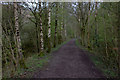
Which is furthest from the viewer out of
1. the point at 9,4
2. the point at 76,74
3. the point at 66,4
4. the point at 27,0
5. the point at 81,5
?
the point at 66,4

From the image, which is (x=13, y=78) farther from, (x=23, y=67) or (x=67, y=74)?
(x=67, y=74)

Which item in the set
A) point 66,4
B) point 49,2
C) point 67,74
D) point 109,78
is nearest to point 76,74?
point 67,74

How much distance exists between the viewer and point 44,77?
5617 millimetres

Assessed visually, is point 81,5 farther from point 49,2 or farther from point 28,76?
point 28,76

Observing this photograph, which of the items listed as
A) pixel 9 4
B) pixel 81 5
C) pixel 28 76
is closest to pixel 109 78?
pixel 28 76

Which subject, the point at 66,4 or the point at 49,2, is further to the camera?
the point at 66,4

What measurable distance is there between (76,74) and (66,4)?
16949 mm

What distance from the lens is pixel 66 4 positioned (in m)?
20.3

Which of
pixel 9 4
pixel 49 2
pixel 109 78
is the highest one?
pixel 49 2

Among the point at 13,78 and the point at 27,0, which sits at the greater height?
the point at 27,0

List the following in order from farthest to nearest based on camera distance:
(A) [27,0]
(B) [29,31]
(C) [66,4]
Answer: (C) [66,4]
(B) [29,31]
(A) [27,0]

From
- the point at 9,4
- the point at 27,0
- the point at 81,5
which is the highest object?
the point at 81,5

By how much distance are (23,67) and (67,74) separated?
9.41ft

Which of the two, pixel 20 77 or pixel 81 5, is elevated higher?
pixel 81 5
